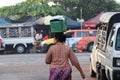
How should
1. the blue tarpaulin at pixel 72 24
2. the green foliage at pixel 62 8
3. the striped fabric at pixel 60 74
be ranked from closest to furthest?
the striped fabric at pixel 60 74 → the blue tarpaulin at pixel 72 24 → the green foliage at pixel 62 8

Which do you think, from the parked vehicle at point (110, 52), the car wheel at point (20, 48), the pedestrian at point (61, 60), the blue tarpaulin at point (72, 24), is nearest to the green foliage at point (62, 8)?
the blue tarpaulin at point (72, 24)

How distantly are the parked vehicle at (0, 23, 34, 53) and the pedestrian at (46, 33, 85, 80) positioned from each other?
86.5ft

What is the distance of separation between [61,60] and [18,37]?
2732 cm

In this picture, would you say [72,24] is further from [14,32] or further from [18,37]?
[14,32]

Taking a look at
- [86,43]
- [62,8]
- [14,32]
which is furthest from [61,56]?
[62,8]

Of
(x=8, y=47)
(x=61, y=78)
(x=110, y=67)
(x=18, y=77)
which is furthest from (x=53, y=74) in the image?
(x=8, y=47)

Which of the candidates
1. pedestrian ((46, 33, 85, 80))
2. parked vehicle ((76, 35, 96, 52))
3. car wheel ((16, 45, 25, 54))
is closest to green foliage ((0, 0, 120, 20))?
car wheel ((16, 45, 25, 54))

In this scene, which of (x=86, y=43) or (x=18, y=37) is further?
(x=18, y=37)

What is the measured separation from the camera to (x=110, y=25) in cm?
1301

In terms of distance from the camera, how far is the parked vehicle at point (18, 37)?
34.7 metres

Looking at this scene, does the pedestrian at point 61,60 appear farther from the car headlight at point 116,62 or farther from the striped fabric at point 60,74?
the car headlight at point 116,62

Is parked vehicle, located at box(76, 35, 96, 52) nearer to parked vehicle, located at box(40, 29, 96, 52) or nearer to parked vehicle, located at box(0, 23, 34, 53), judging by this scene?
parked vehicle, located at box(40, 29, 96, 52)

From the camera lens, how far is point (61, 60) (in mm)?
8180

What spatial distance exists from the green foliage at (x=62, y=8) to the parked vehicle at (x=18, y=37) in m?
15.9
